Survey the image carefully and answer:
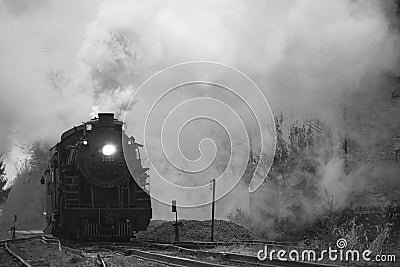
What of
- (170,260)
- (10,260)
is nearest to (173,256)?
(170,260)

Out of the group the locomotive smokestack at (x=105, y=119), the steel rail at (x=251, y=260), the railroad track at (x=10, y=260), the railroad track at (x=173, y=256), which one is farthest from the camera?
the locomotive smokestack at (x=105, y=119)

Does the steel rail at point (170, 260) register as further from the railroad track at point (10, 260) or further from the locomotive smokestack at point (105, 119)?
the locomotive smokestack at point (105, 119)

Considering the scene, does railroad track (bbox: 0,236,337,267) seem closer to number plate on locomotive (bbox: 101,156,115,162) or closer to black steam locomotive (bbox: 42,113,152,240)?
black steam locomotive (bbox: 42,113,152,240)

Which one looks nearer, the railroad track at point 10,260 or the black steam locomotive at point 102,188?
the railroad track at point 10,260

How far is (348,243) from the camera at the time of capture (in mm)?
11656

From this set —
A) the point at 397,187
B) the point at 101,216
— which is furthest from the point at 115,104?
the point at 397,187

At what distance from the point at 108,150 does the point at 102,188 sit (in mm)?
1104

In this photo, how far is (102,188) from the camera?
58.6ft

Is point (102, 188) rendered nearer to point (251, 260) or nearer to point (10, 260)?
point (10, 260)

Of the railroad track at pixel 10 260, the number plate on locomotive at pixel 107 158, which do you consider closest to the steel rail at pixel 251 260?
the railroad track at pixel 10 260

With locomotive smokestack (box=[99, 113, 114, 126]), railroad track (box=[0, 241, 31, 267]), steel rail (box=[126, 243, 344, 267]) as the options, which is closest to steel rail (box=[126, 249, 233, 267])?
steel rail (box=[126, 243, 344, 267])

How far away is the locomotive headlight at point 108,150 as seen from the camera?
1764cm

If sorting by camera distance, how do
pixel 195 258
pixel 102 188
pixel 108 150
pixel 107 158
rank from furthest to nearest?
pixel 102 188 → pixel 108 150 → pixel 107 158 → pixel 195 258

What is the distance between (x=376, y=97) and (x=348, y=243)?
28.8 ft
